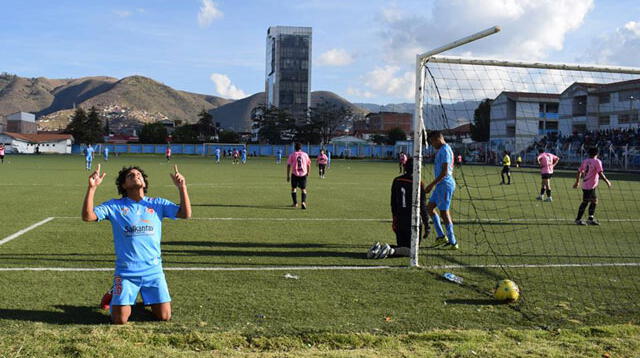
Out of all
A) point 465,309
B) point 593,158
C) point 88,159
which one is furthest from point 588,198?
point 88,159

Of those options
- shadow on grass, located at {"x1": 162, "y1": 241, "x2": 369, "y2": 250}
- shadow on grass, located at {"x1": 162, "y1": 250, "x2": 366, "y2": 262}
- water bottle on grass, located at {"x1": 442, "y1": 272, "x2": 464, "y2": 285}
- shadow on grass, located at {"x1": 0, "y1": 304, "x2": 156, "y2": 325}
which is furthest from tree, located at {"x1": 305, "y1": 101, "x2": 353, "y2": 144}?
shadow on grass, located at {"x1": 0, "y1": 304, "x2": 156, "y2": 325}

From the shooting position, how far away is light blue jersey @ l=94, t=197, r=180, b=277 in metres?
5.21

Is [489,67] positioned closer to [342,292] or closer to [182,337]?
[342,292]

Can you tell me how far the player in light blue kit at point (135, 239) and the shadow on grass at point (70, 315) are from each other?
141mm

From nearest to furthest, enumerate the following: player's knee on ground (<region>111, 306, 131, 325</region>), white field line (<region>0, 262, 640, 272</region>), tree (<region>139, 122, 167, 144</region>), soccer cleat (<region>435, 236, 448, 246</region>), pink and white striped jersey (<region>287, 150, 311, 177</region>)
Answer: player's knee on ground (<region>111, 306, 131, 325</region>), white field line (<region>0, 262, 640, 272</region>), soccer cleat (<region>435, 236, 448, 246</region>), pink and white striped jersey (<region>287, 150, 311, 177</region>), tree (<region>139, 122, 167, 144</region>)

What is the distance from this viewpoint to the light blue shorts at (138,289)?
5016mm

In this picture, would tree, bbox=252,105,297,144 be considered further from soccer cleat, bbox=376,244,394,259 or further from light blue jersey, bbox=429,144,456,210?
soccer cleat, bbox=376,244,394,259

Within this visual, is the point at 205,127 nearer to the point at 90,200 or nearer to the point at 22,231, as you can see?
the point at 22,231

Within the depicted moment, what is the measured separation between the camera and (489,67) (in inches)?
309

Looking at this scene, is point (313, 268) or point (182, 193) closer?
point (182, 193)

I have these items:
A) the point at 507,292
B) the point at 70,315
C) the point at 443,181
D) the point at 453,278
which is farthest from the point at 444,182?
the point at 70,315

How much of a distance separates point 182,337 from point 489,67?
5.57 metres

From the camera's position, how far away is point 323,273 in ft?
23.5

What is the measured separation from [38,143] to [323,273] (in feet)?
357
